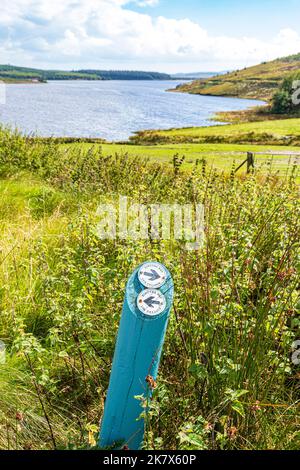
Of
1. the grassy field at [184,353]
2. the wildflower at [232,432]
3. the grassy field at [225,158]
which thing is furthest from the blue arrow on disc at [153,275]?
the grassy field at [225,158]

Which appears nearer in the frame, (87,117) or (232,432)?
(232,432)

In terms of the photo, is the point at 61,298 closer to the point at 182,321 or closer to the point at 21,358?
the point at 21,358

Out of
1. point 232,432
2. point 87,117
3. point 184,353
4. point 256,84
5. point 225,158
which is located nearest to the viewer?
point 232,432

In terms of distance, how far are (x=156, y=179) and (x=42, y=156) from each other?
135 inches

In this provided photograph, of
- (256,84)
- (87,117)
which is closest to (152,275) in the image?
(87,117)

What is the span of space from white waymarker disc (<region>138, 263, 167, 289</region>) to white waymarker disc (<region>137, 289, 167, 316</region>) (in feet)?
0.11

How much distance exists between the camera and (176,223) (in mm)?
4746

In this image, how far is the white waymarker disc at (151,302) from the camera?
6.58ft

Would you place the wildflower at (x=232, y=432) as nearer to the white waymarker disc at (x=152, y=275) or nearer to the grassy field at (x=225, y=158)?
the white waymarker disc at (x=152, y=275)

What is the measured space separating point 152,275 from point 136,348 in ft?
1.18

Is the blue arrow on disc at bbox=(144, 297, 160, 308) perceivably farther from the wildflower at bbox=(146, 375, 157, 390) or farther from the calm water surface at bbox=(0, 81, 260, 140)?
the calm water surface at bbox=(0, 81, 260, 140)

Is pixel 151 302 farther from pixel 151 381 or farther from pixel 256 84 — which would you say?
pixel 256 84

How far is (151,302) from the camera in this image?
79.8 inches
